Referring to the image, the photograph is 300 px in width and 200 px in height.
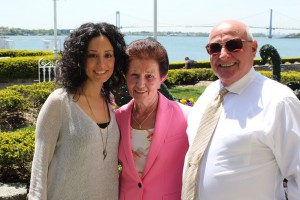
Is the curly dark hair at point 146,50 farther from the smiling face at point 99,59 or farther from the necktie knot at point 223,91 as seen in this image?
the necktie knot at point 223,91

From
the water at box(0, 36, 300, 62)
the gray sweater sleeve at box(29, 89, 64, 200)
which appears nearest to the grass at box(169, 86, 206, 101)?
the water at box(0, 36, 300, 62)

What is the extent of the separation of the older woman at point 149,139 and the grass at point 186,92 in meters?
8.35

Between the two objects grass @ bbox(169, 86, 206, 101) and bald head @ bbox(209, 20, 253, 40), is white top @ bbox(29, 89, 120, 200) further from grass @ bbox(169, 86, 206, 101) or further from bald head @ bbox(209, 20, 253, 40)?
grass @ bbox(169, 86, 206, 101)

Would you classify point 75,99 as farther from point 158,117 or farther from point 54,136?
point 158,117

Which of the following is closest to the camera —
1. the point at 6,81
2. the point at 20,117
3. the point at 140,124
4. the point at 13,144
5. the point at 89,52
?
the point at 89,52

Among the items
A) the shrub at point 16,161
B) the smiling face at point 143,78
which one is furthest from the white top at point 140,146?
the shrub at point 16,161

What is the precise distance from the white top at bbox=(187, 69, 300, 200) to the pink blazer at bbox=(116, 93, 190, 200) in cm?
26

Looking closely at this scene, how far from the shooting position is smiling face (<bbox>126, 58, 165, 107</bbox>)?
2.42 metres

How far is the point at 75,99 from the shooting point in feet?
7.57

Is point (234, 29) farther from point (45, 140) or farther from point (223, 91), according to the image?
point (45, 140)

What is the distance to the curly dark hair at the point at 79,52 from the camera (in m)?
2.31

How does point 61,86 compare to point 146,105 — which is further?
point 146,105

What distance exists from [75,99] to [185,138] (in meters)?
0.74

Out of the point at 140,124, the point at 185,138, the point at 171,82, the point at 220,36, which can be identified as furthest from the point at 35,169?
the point at 171,82
